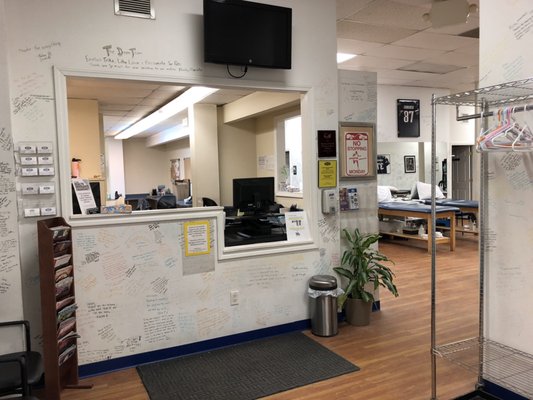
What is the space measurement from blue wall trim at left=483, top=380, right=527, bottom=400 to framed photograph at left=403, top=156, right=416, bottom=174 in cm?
667

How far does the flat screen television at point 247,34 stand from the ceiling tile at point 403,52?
2969 millimetres

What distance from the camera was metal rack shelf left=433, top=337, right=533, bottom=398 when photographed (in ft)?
8.04

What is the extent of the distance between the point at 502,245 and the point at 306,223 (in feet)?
5.56

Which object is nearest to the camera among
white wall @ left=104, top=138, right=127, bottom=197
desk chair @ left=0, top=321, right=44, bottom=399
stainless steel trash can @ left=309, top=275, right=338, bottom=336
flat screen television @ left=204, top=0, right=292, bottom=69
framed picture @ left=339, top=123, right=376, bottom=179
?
desk chair @ left=0, top=321, right=44, bottom=399

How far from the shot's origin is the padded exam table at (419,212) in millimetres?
7043

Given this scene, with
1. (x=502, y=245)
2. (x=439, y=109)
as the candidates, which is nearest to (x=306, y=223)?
(x=502, y=245)

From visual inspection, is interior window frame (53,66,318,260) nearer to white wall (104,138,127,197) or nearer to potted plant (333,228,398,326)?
potted plant (333,228,398,326)

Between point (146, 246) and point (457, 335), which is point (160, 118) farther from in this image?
point (457, 335)

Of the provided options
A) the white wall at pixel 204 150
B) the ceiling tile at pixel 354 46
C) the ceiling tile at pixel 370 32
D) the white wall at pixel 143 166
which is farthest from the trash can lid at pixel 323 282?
the white wall at pixel 143 166

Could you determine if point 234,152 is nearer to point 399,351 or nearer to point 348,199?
point 348,199

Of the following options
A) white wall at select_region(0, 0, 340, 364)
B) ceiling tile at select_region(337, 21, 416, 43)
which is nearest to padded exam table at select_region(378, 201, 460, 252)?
ceiling tile at select_region(337, 21, 416, 43)

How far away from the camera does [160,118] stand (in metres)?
8.88

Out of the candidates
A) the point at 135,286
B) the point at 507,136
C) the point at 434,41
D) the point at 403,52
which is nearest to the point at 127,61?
the point at 135,286

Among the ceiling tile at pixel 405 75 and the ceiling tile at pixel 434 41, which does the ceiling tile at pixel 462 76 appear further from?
the ceiling tile at pixel 434 41
